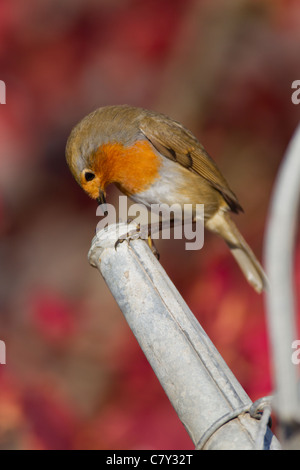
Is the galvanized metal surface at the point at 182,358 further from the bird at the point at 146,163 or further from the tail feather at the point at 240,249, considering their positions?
the tail feather at the point at 240,249

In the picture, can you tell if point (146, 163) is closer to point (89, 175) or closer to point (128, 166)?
point (128, 166)

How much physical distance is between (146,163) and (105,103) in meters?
1.47

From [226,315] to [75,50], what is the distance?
5.69ft

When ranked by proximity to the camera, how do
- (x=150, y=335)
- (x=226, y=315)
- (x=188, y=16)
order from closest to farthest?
(x=150, y=335) < (x=226, y=315) < (x=188, y=16)

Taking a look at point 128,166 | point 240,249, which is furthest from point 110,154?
point 240,249

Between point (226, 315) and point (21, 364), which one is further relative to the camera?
point (21, 364)

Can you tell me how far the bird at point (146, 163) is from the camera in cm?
235

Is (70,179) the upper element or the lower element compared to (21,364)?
upper

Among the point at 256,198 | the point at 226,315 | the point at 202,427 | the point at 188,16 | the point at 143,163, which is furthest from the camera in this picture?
the point at 256,198

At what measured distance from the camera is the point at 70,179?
3.97 m

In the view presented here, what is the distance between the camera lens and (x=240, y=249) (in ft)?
9.23

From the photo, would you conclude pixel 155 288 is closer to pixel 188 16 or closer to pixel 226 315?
pixel 226 315

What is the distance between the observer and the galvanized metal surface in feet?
4.17
